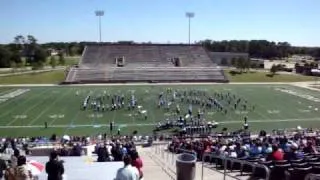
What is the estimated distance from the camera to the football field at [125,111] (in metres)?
37.0

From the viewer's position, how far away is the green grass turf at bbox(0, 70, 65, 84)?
68.9 metres

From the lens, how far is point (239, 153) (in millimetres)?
15695

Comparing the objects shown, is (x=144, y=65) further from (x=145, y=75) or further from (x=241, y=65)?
(x=241, y=65)

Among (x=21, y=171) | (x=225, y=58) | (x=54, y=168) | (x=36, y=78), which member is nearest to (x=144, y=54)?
(x=36, y=78)

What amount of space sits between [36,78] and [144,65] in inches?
758

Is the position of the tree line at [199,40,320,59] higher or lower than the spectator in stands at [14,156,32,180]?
higher

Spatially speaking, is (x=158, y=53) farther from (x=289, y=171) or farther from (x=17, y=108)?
(x=289, y=171)

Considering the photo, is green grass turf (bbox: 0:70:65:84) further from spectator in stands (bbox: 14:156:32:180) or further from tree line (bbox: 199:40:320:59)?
tree line (bbox: 199:40:320:59)

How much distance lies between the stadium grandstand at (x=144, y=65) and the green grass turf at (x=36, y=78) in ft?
6.75

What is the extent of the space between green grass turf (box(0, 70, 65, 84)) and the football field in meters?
8.56

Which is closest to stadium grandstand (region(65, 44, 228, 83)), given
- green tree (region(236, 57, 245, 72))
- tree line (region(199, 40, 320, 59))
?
green tree (region(236, 57, 245, 72))

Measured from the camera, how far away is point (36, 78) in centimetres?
7131

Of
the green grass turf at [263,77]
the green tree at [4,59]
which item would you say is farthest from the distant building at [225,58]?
the green tree at [4,59]

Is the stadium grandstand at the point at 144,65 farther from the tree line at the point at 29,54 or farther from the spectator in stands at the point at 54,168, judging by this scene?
the spectator in stands at the point at 54,168
